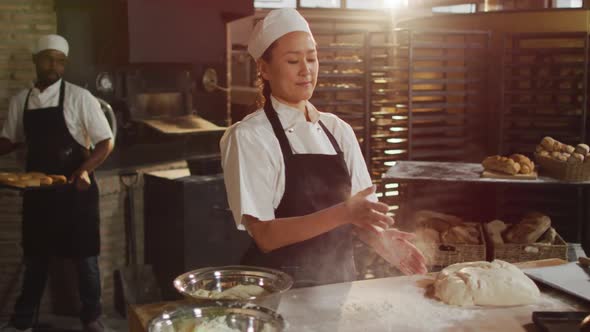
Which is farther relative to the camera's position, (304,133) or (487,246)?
(487,246)

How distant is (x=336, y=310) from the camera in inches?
73.9

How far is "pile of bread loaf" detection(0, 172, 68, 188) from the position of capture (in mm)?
4086

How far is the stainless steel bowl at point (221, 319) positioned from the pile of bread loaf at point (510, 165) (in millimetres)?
2973

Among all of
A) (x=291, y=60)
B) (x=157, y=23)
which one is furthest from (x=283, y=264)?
(x=157, y=23)

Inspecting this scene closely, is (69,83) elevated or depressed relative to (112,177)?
elevated

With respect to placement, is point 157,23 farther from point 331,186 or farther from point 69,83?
point 331,186

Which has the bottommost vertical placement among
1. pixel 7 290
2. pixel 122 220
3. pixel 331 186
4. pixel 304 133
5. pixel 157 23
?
pixel 7 290

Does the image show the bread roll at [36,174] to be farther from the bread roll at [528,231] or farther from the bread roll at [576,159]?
the bread roll at [576,159]

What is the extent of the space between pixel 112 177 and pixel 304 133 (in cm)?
326

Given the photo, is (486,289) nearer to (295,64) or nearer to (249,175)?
(249,175)

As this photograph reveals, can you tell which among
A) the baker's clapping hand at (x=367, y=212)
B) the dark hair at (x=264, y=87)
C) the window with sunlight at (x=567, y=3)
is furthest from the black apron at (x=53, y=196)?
the window with sunlight at (x=567, y=3)

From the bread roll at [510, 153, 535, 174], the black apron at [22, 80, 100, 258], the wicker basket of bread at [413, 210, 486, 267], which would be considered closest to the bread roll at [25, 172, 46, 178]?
the black apron at [22, 80, 100, 258]

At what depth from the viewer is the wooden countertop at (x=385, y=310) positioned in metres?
1.79

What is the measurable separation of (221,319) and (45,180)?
10.2 feet
